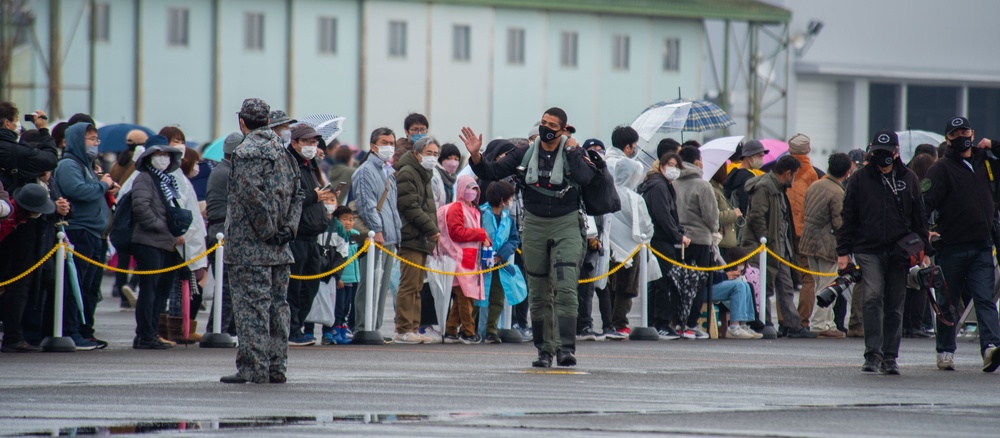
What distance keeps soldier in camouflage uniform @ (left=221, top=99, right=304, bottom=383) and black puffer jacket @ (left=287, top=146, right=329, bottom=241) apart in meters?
2.55

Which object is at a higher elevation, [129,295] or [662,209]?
[662,209]

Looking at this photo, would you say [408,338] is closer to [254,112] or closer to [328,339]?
[328,339]

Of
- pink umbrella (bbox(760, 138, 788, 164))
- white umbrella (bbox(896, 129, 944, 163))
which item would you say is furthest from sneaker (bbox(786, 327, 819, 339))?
pink umbrella (bbox(760, 138, 788, 164))

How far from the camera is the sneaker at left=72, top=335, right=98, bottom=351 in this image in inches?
591

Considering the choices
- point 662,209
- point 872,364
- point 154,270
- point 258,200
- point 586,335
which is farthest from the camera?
point 662,209

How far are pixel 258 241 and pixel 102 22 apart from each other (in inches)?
1806

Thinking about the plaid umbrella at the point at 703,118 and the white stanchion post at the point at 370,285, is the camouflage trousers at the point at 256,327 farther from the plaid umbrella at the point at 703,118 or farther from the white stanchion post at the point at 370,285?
the plaid umbrella at the point at 703,118

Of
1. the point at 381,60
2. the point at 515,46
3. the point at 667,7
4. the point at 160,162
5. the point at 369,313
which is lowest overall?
the point at 369,313

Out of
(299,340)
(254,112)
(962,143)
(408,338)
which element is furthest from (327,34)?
(254,112)

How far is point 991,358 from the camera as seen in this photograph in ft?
44.4

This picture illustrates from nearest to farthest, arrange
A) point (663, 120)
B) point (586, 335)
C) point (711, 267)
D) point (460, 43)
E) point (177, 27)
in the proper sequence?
1. point (586, 335)
2. point (711, 267)
3. point (663, 120)
4. point (177, 27)
5. point (460, 43)

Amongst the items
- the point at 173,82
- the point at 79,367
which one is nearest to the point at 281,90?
the point at 173,82

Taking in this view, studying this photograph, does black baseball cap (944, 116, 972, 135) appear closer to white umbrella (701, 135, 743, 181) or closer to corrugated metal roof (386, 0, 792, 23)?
white umbrella (701, 135, 743, 181)

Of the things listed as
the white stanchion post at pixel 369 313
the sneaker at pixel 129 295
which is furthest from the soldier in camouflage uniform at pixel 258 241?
the sneaker at pixel 129 295
